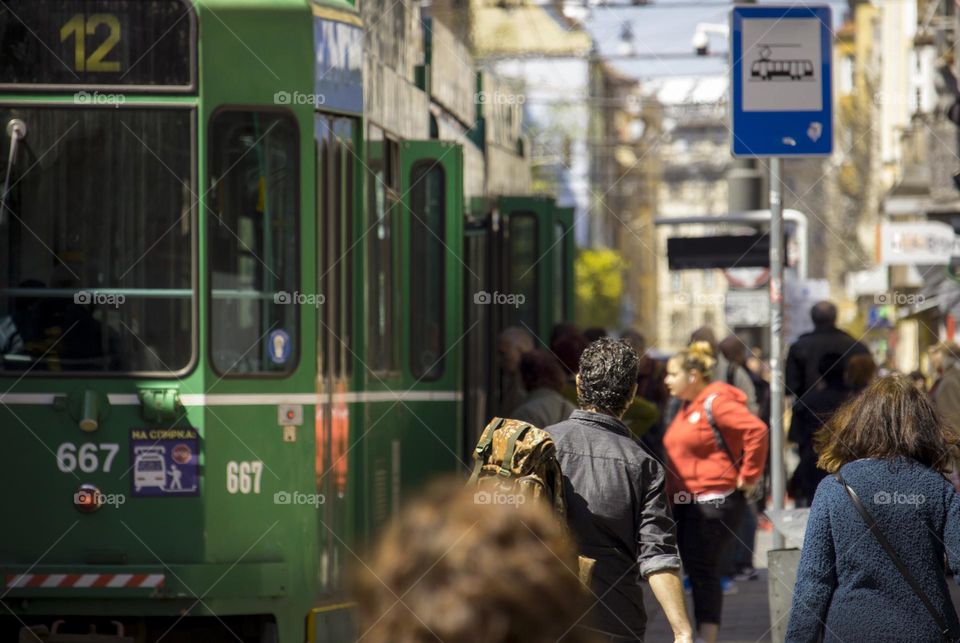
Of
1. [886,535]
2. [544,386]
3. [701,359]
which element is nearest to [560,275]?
[701,359]

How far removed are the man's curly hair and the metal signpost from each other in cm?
251

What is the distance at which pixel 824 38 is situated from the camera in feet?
26.3

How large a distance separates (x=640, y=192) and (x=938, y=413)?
4083 inches

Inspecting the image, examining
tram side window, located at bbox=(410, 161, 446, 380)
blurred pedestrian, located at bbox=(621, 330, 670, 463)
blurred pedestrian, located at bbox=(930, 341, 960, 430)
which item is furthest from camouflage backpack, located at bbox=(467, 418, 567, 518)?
blurred pedestrian, located at bbox=(930, 341, 960, 430)

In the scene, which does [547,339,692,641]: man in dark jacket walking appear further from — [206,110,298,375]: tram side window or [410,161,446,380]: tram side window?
[410,161,446,380]: tram side window

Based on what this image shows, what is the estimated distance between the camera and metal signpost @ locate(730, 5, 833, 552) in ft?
26.0

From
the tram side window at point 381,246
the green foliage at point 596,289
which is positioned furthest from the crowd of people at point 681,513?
the green foliage at point 596,289

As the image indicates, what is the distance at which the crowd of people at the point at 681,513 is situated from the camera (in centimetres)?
226

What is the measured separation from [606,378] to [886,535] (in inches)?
42.2

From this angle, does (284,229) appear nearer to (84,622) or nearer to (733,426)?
(84,622)

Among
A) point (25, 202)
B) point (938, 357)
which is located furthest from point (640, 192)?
point (25, 202)

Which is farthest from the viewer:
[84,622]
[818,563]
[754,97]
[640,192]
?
[640,192]

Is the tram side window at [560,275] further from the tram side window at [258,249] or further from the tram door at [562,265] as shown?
the tram side window at [258,249]

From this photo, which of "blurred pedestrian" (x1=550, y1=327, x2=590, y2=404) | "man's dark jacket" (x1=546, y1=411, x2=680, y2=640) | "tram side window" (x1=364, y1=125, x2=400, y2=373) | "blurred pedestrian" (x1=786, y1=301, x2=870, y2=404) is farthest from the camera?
"blurred pedestrian" (x1=786, y1=301, x2=870, y2=404)
